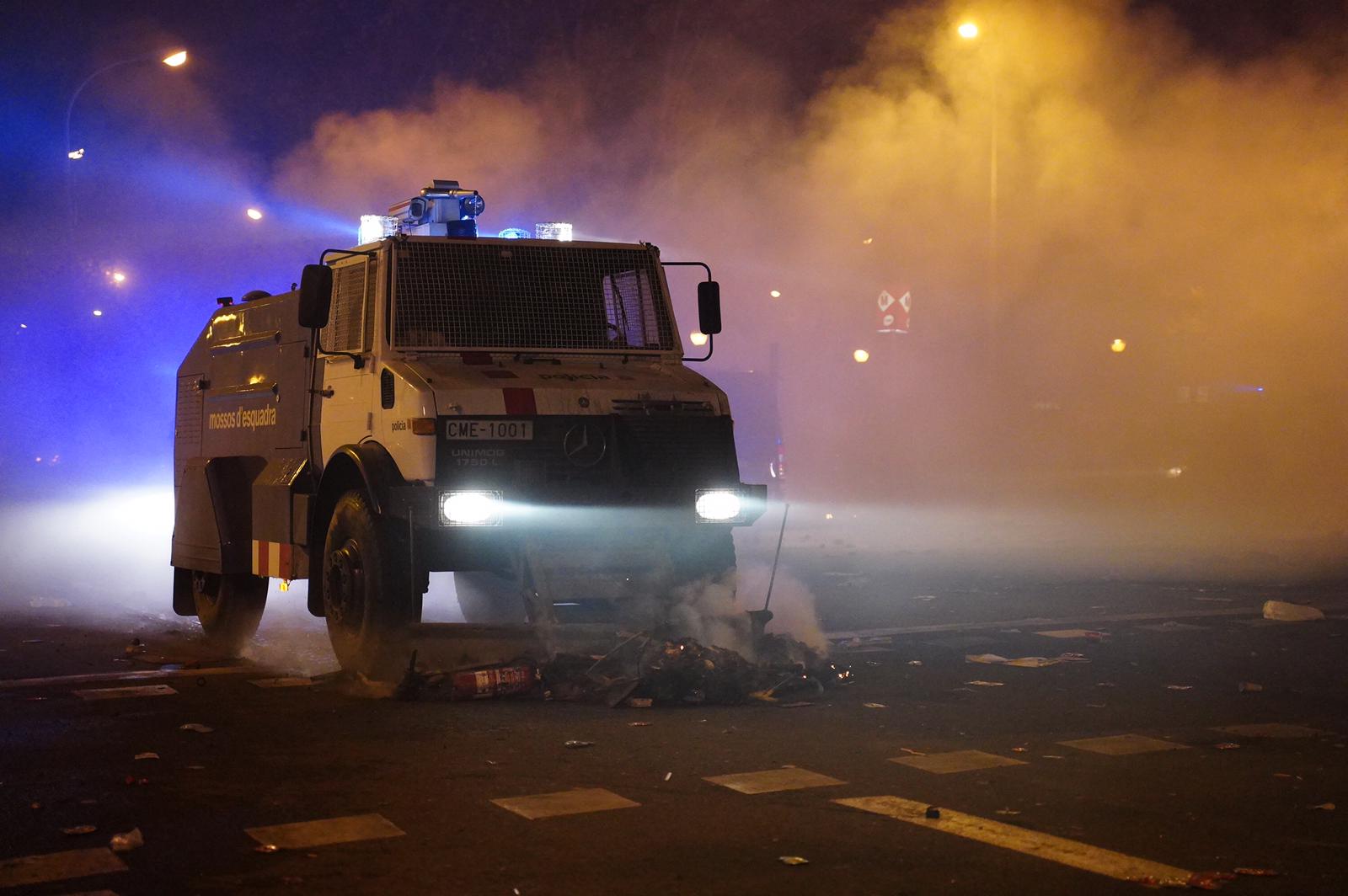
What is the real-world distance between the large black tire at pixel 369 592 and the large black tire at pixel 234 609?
6.27ft

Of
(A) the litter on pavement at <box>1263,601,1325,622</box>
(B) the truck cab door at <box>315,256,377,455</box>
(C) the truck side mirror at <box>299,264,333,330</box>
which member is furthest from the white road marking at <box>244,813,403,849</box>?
(A) the litter on pavement at <box>1263,601,1325,622</box>

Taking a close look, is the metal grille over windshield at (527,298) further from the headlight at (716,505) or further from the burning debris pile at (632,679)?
the burning debris pile at (632,679)

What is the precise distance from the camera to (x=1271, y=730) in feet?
21.7

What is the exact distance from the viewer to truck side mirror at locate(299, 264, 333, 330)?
801cm

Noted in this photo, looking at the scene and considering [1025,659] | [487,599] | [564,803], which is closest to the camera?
[564,803]

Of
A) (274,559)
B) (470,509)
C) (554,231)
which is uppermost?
(554,231)

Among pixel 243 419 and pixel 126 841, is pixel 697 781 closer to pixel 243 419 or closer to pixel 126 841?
pixel 126 841

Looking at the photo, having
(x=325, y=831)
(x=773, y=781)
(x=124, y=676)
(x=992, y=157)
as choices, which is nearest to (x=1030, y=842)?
(x=773, y=781)

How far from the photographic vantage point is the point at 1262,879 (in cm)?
425

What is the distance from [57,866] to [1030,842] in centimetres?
292

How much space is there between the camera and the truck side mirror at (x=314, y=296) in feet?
26.3

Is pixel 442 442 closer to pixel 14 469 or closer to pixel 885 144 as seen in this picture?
pixel 885 144

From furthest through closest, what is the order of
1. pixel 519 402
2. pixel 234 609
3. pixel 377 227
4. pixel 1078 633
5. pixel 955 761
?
pixel 1078 633 < pixel 234 609 < pixel 377 227 < pixel 519 402 < pixel 955 761

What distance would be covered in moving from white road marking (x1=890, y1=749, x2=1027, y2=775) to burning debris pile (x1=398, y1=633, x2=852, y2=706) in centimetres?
140
